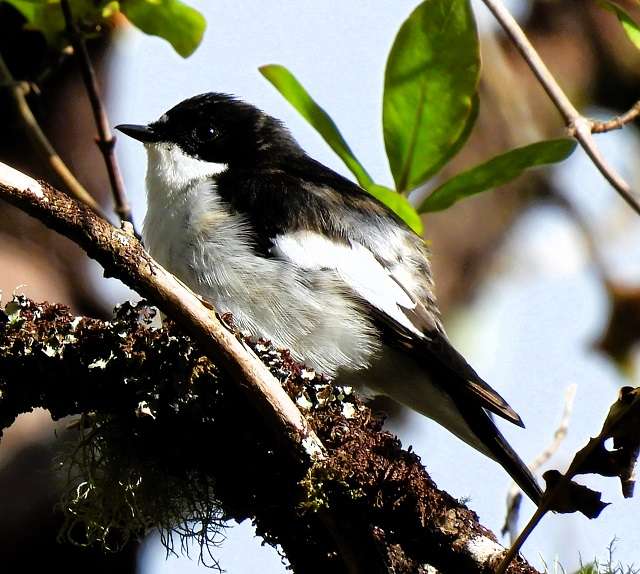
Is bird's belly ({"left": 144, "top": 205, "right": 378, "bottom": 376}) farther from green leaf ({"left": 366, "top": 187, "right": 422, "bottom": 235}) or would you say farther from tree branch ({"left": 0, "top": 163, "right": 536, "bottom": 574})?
tree branch ({"left": 0, "top": 163, "right": 536, "bottom": 574})

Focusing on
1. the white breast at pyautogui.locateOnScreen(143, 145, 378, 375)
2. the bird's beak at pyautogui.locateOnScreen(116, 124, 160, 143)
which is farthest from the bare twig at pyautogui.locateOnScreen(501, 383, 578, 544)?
the bird's beak at pyautogui.locateOnScreen(116, 124, 160, 143)

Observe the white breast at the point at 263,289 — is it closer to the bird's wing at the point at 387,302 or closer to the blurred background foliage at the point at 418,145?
the bird's wing at the point at 387,302

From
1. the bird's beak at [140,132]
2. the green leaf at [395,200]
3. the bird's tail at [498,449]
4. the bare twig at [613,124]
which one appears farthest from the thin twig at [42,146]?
the bare twig at [613,124]

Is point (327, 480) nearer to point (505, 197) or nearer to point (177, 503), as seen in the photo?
point (177, 503)

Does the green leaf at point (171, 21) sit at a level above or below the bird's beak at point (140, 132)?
below

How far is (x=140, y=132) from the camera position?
362cm

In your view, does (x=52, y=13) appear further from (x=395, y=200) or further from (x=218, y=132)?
(x=395, y=200)

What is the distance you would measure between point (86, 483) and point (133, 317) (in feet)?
1.55

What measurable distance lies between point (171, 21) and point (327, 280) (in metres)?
0.87

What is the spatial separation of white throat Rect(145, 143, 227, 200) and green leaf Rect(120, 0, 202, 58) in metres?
0.60

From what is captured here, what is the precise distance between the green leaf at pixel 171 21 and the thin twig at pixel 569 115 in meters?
0.87

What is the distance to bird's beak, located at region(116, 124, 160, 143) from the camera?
3.62 m

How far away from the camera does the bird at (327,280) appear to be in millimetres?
2883

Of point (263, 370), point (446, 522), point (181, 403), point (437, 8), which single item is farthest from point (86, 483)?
point (437, 8)
